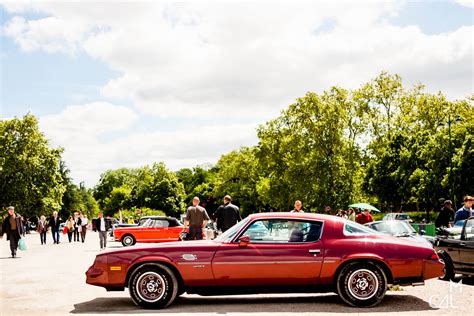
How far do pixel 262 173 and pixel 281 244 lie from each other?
94.9 m

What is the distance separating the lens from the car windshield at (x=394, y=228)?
58.5 ft

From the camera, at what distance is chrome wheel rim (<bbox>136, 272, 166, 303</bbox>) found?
985 cm

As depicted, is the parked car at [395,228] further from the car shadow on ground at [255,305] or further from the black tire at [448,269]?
the car shadow on ground at [255,305]

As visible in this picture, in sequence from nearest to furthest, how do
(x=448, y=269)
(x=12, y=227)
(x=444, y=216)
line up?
(x=448, y=269)
(x=444, y=216)
(x=12, y=227)

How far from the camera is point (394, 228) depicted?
18125 mm

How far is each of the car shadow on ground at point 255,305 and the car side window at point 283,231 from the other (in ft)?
3.25

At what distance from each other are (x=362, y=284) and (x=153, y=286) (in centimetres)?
310

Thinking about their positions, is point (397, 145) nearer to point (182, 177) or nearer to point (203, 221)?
point (203, 221)

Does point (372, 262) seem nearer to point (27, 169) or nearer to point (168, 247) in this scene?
point (168, 247)

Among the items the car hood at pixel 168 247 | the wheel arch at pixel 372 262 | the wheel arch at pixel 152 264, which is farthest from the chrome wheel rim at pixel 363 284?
the wheel arch at pixel 152 264

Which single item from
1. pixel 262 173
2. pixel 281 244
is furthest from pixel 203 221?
pixel 262 173

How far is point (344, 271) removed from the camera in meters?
9.87

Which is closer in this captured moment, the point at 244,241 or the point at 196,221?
the point at 244,241

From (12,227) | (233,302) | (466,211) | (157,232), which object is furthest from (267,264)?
(157,232)
